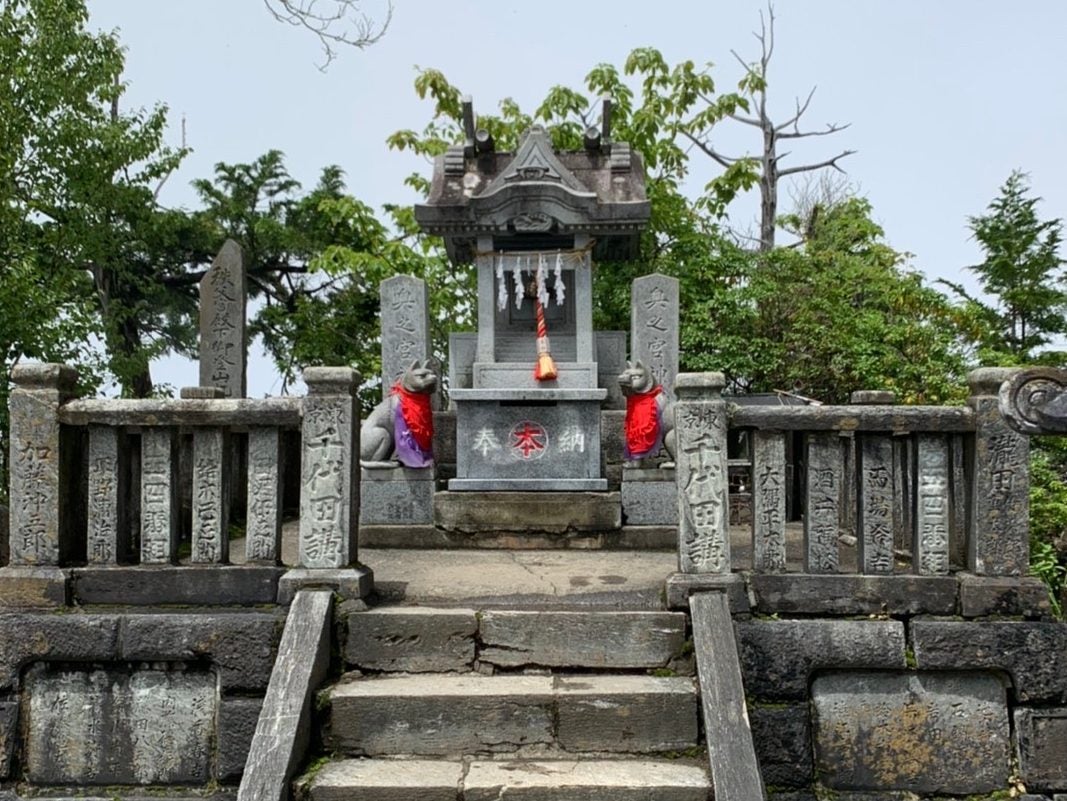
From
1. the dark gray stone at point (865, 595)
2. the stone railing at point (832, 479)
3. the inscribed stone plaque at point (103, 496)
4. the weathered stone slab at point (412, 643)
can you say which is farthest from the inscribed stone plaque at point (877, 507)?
the inscribed stone plaque at point (103, 496)

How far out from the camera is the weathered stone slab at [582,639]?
4598 millimetres

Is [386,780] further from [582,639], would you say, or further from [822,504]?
[822,504]

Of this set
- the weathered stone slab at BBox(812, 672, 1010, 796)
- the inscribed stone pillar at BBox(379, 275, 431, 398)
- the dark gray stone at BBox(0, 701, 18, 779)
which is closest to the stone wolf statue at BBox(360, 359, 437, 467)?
the inscribed stone pillar at BBox(379, 275, 431, 398)

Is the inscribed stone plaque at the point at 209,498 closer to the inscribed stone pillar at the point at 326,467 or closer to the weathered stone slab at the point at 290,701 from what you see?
the inscribed stone pillar at the point at 326,467

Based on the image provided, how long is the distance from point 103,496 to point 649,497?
13.8 ft

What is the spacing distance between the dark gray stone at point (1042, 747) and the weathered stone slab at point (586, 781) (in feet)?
6.06

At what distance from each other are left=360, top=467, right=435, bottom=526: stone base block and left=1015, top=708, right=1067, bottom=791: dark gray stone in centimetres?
455

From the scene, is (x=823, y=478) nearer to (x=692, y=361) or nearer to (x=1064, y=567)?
(x=1064, y=567)

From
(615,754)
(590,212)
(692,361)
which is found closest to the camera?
(615,754)

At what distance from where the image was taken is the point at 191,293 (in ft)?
61.0

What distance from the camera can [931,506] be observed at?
474cm

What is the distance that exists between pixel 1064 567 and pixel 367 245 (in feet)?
36.0

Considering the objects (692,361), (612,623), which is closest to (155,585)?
(612,623)

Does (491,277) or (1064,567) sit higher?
(491,277)
